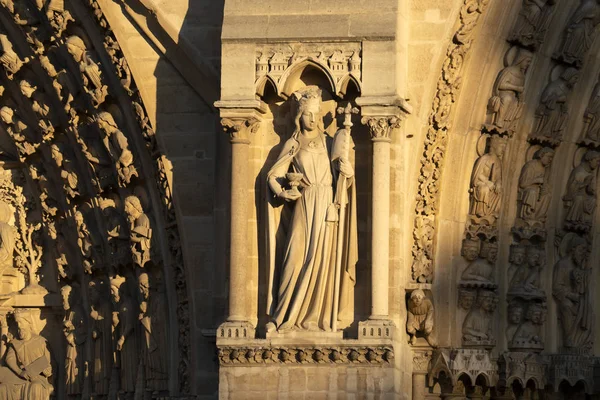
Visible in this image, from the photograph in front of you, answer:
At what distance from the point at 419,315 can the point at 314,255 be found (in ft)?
4.01

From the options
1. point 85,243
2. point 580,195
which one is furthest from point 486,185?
point 85,243

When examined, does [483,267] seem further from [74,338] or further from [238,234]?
[74,338]

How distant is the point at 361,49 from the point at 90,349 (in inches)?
168

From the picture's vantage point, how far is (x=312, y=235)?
55.9ft

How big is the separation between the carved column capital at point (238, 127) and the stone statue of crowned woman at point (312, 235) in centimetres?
37

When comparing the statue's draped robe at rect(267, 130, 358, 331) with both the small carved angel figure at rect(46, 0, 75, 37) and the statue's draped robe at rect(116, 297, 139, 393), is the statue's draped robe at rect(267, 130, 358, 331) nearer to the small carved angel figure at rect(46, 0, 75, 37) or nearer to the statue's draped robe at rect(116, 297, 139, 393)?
the statue's draped robe at rect(116, 297, 139, 393)

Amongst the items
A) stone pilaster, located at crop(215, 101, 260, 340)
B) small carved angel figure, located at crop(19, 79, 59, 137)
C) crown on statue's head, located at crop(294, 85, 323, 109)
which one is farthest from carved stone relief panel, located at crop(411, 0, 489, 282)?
small carved angel figure, located at crop(19, 79, 59, 137)

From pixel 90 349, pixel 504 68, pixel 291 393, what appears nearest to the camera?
pixel 291 393

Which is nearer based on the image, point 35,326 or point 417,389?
point 417,389

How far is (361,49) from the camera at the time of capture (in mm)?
17156

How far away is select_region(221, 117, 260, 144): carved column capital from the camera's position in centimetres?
1733

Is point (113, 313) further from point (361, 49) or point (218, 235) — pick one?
point (361, 49)

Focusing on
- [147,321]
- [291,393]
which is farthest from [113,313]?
[291,393]

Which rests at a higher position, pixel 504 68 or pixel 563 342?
pixel 504 68
